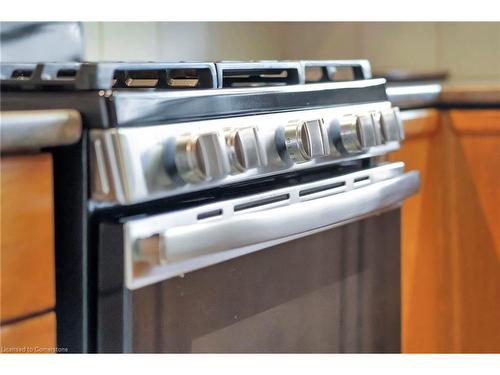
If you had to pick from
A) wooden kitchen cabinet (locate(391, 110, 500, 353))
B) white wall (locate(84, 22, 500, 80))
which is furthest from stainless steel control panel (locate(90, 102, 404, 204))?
white wall (locate(84, 22, 500, 80))

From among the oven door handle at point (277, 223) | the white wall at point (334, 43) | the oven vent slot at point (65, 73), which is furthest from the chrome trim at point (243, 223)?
the white wall at point (334, 43)

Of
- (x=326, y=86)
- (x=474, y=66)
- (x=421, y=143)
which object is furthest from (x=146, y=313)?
(x=474, y=66)

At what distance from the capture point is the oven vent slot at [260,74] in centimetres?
80

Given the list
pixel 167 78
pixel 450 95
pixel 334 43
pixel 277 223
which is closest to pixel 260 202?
pixel 277 223

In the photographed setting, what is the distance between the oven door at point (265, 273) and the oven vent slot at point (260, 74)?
0.14m

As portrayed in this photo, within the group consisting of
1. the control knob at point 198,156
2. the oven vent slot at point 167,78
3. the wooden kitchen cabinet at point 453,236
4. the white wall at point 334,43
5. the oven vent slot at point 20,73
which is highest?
the white wall at point 334,43

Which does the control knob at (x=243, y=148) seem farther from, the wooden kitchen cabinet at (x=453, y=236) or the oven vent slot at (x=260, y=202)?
the wooden kitchen cabinet at (x=453, y=236)

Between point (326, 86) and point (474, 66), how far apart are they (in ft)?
3.26

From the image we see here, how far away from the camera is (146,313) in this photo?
66 cm

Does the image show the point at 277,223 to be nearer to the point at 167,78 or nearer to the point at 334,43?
the point at 167,78

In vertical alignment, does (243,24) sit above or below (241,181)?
above

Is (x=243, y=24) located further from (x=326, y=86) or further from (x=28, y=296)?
(x=28, y=296)

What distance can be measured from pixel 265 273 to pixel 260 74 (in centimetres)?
25
